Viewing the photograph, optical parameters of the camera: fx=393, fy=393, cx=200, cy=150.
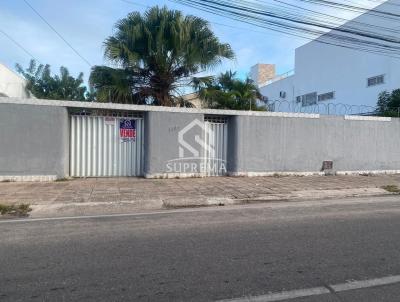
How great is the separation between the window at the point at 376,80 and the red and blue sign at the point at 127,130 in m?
22.5

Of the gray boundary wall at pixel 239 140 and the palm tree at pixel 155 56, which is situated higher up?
the palm tree at pixel 155 56

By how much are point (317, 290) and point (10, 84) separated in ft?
62.3

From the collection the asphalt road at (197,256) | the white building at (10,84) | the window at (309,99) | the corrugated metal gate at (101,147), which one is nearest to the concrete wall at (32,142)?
the corrugated metal gate at (101,147)

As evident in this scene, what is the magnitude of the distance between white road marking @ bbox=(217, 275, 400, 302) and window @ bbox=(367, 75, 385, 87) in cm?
2781

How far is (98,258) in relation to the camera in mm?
4992

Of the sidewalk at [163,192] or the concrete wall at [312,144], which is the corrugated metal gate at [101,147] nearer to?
the sidewalk at [163,192]

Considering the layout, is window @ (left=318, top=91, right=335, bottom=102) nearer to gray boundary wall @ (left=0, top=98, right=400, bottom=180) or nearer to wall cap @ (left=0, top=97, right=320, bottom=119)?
gray boundary wall @ (left=0, top=98, right=400, bottom=180)

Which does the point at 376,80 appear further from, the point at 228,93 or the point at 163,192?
the point at 163,192

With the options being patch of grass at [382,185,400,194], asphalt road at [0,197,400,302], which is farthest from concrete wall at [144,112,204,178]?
patch of grass at [382,185,400,194]

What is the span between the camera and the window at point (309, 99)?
126 ft

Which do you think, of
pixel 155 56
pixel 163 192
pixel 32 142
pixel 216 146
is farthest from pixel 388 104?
pixel 32 142

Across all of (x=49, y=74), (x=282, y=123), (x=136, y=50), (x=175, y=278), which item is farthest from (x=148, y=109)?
(x=49, y=74)

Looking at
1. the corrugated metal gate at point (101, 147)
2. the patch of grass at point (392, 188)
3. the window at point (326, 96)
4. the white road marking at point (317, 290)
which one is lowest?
the white road marking at point (317, 290)

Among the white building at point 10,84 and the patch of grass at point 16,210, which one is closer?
the patch of grass at point 16,210
